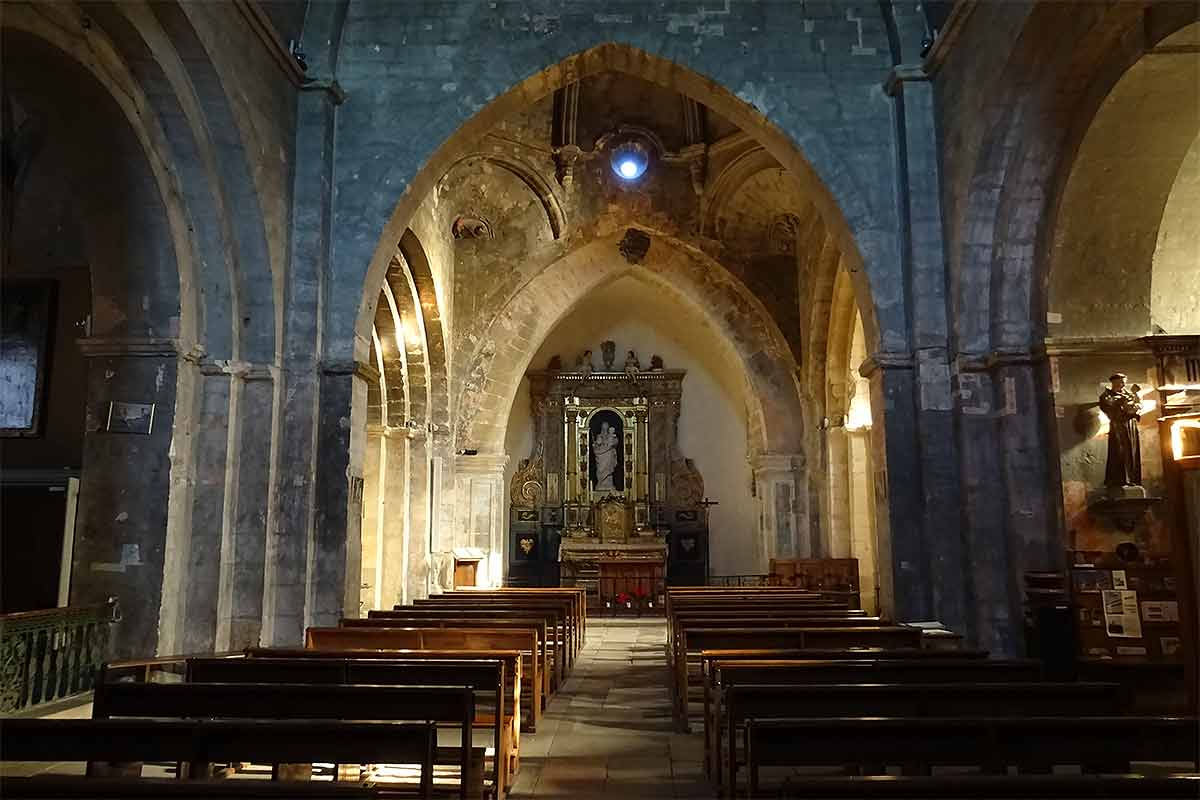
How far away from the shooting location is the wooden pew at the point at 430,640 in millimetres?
6266

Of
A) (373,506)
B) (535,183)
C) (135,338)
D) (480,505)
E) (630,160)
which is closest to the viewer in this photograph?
(135,338)

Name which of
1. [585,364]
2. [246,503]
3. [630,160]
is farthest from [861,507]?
[246,503]

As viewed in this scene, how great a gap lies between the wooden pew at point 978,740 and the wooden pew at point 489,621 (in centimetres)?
385

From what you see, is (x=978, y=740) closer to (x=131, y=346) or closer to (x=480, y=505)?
(x=131, y=346)

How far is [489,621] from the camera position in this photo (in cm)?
742

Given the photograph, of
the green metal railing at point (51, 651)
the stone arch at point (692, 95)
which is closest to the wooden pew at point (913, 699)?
the green metal railing at point (51, 651)

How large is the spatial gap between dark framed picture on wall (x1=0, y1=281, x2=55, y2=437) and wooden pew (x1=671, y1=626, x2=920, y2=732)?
8.05 m

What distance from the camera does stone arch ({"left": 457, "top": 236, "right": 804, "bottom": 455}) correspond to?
52.5 ft

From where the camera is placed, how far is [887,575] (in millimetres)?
9078

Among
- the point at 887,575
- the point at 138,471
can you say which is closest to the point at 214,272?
the point at 138,471

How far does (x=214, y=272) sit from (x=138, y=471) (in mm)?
2042

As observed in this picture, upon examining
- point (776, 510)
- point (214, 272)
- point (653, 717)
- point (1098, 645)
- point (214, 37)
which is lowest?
point (653, 717)

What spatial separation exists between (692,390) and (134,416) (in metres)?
13.5

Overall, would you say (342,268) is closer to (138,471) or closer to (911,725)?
(138,471)
